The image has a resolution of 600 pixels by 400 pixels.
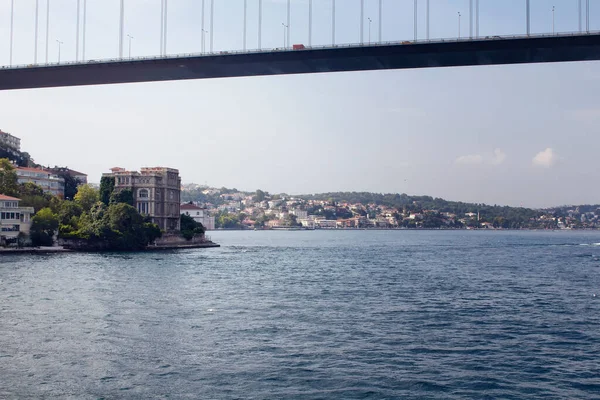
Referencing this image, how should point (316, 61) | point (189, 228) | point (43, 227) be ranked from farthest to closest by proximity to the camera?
point (189, 228) < point (43, 227) < point (316, 61)

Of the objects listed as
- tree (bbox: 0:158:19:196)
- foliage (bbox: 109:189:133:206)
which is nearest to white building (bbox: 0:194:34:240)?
tree (bbox: 0:158:19:196)

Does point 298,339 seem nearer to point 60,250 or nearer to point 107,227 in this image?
point 60,250

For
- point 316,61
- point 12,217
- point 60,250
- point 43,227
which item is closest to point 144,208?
point 43,227

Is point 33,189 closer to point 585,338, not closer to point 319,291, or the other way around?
point 319,291

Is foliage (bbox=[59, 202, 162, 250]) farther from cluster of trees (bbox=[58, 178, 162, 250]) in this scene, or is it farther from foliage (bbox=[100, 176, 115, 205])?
foliage (bbox=[100, 176, 115, 205])

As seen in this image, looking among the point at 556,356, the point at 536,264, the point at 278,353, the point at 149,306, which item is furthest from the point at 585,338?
the point at 536,264
